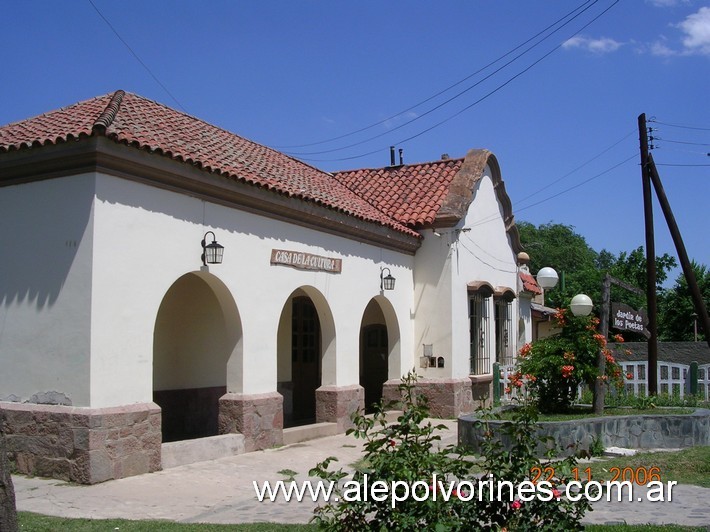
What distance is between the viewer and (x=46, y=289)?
30.0 feet

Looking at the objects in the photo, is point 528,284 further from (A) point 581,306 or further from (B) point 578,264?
(B) point 578,264

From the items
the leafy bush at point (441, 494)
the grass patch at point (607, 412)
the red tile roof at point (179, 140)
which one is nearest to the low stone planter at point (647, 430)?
the grass patch at point (607, 412)

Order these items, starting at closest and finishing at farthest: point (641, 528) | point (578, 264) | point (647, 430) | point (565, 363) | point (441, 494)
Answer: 1. point (441, 494)
2. point (641, 528)
3. point (647, 430)
4. point (565, 363)
5. point (578, 264)

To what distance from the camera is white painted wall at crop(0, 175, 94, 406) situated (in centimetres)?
880

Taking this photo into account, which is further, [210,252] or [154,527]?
[210,252]

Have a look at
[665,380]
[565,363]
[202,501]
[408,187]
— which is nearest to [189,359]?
[202,501]

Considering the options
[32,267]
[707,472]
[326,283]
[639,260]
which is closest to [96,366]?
[32,267]

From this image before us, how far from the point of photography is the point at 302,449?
11.8m

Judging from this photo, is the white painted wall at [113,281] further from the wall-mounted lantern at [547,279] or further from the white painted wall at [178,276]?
the wall-mounted lantern at [547,279]

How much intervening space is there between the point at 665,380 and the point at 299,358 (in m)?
9.59

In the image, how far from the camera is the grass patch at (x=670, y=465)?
877 centimetres

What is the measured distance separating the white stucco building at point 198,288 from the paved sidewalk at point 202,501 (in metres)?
0.40

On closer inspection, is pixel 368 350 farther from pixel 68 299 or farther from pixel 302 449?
pixel 68 299

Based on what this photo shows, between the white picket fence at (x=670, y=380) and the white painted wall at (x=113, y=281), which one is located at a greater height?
the white painted wall at (x=113, y=281)
